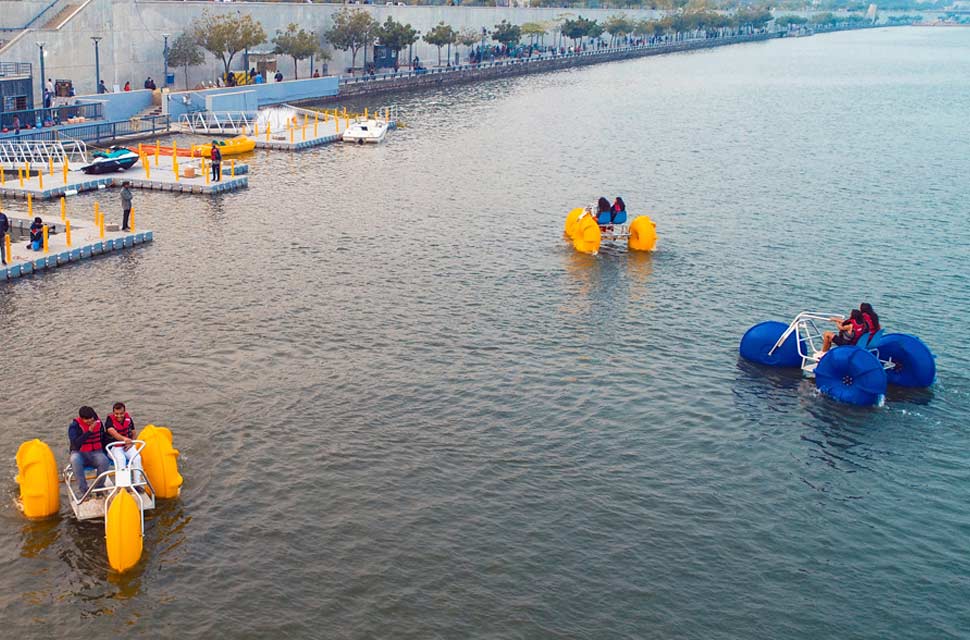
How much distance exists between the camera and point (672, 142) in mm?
83250

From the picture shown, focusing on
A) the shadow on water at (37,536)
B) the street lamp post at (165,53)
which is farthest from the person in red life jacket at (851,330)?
the street lamp post at (165,53)

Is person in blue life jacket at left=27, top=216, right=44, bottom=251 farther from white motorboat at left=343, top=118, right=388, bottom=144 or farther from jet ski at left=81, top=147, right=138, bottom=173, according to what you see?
white motorboat at left=343, top=118, right=388, bottom=144

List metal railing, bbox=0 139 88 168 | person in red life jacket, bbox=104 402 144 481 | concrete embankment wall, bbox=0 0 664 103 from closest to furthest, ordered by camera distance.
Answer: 1. person in red life jacket, bbox=104 402 144 481
2. metal railing, bbox=0 139 88 168
3. concrete embankment wall, bbox=0 0 664 103

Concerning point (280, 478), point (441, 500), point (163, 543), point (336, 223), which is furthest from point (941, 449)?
point (336, 223)

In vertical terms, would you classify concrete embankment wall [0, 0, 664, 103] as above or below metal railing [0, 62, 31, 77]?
above

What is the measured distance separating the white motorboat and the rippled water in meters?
19.0

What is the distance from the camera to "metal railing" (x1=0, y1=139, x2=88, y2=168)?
57656 millimetres

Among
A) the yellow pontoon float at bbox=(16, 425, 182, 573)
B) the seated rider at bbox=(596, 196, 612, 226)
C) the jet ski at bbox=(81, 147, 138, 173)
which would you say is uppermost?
the jet ski at bbox=(81, 147, 138, 173)

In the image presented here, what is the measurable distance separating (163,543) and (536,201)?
38.8 meters

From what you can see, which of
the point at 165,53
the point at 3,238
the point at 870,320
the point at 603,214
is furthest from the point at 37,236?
the point at 165,53

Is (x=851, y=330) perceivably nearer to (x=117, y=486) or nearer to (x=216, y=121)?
(x=117, y=486)

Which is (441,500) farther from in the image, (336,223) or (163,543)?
(336,223)

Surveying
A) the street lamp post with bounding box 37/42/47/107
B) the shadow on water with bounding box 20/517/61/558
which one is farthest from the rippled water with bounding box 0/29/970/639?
the street lamp post with bounding box 37/42/47/107

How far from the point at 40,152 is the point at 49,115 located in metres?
7.38
